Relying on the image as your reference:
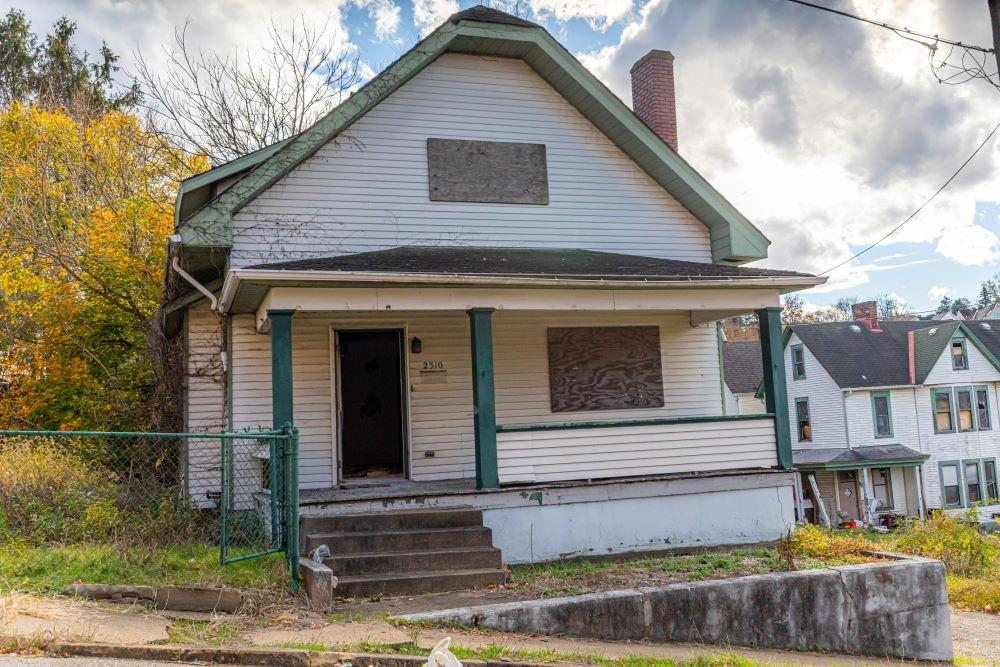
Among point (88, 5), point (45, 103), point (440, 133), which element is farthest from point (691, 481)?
point (88, 5)

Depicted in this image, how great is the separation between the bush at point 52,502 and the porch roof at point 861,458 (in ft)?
82.6

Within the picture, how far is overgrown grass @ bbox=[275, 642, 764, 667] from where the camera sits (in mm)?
5445

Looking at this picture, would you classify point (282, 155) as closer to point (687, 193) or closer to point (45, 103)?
point (687, 193)

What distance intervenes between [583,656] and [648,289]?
5174mm

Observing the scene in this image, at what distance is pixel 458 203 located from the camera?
11.3 m

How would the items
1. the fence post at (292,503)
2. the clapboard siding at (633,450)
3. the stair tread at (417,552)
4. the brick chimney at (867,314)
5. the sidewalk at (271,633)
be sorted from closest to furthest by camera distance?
the sidewalk at (271,633) < the fence post at (292,503) < the stair tread at (417,552) < the clapboard siding at (633,450) < the brick chimney at (867,314)

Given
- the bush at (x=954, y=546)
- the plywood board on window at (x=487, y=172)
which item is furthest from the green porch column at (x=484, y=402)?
the bush at (x=954, y=546)

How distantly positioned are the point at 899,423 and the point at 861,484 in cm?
280

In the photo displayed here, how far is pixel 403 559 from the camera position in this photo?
25.0 ft

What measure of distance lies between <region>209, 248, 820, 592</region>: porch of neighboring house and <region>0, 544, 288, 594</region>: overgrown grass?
1.03 metres

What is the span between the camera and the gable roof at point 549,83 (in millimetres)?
10047

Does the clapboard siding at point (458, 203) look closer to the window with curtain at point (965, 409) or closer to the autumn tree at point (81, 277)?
the autumn tree at point (81, 277)

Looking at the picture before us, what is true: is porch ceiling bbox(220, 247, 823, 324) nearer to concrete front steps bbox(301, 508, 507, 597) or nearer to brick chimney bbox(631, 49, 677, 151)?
concrete front steps bbox(301, 508, 507, 597)

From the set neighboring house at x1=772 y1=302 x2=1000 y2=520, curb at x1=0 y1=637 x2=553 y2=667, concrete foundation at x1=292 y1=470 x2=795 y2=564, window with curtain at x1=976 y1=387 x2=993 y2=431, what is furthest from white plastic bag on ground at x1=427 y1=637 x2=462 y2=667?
window with curtain at x1=976 y1=387 x2=993 y2=431
